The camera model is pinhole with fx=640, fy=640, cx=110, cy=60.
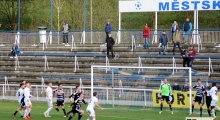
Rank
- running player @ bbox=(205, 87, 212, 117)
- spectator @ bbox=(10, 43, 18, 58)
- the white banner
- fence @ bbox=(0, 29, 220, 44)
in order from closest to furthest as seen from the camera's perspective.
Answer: running player @ bbox=(205, 87, 212, 117) → fence @ bbox=(0, 29, 220, 44) → the white banner → spectator @ bbox=(10, 43, 18, 58)

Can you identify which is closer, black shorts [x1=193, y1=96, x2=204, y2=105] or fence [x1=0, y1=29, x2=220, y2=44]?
black shorts [x1=193, y1=96, x2=204, y2=105]

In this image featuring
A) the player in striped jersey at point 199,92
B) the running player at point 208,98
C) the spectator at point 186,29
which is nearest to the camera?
the running player at point 208,98

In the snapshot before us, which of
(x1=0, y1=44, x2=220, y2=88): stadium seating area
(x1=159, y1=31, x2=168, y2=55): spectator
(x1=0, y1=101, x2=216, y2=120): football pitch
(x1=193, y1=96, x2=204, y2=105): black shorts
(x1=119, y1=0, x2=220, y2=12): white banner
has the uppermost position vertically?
(x1=119, y1=0, x2=220, y2=12): white banner

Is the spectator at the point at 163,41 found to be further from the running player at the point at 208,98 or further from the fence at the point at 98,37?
the running player at the point at 208,98

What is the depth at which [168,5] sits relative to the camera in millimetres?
48312

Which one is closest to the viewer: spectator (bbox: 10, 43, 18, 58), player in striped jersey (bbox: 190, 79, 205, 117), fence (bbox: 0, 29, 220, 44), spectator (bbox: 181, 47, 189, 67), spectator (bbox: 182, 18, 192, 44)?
player in striped jersey (bbox: 190, 79, 205, 117)

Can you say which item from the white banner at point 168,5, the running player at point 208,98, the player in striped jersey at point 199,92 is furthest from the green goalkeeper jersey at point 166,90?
the white banner at point 168,5

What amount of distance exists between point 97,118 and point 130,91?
16.3 ft

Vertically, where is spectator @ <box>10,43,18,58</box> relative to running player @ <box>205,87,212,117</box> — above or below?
above

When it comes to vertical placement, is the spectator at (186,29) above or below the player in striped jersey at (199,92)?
above

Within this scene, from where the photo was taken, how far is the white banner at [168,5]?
46656 millimetres

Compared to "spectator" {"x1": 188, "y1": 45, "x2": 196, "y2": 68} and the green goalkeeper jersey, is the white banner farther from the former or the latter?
the green goalkeeper jersey

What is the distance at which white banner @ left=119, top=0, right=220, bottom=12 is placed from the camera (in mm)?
46656

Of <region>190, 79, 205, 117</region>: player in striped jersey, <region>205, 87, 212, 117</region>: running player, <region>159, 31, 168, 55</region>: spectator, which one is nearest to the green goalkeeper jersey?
<region>190, 79, 205, 117</region>: player in striped jersey
